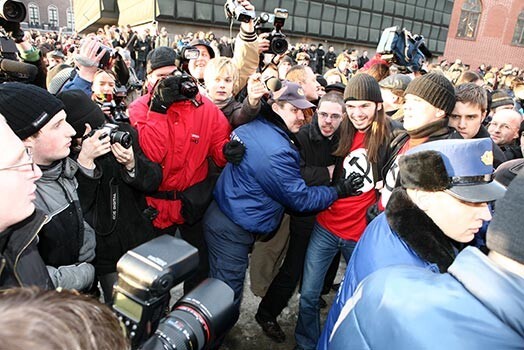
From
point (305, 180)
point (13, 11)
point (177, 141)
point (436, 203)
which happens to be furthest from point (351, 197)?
point (13, 11)

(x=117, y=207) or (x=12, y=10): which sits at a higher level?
(x=12, y=10)

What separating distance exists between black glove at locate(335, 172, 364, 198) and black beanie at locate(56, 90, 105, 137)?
152 centimetres

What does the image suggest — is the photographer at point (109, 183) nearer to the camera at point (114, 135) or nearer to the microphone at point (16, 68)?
the camera at point (114, 135)

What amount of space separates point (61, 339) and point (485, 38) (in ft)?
103

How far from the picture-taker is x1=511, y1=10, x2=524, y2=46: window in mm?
25656

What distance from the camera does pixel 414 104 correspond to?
2.32 m

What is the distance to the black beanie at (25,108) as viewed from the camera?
1485 mm

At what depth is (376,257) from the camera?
4.24 ft

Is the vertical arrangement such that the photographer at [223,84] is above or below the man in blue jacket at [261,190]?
above

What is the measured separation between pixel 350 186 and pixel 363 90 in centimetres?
65

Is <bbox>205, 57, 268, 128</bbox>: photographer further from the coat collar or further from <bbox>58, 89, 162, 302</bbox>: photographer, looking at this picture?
the coat collar

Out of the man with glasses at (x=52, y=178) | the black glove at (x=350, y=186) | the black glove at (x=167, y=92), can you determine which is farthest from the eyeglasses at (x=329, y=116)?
the man with glasses at (x=52, y=178)

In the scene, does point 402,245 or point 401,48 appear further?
point 401,48

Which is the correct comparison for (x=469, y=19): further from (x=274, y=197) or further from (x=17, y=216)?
(x=17, y=216)
